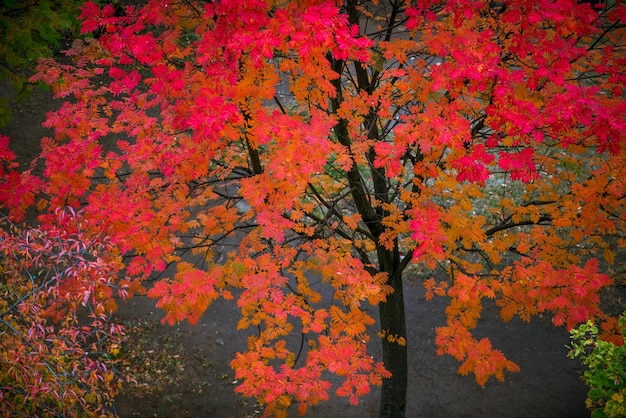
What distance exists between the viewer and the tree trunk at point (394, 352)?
24.3ft

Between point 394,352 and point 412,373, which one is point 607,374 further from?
point 412,373

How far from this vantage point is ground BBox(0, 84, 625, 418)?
8617 millimetres

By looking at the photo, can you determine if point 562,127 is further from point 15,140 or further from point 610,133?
point 15,140

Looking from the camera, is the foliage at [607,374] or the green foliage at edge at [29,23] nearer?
the foliage at [607,374]

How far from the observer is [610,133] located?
4930 mm

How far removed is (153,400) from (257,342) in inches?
148

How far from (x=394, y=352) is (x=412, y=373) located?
2.14m

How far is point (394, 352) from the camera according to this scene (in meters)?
7.48

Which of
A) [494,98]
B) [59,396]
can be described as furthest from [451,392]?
[59,396]

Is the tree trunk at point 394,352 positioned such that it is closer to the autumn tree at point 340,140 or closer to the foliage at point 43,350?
the autumn tree at point 340,140

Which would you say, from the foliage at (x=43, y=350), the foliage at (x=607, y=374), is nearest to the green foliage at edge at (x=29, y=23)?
the foliage at (x=43, y=350)

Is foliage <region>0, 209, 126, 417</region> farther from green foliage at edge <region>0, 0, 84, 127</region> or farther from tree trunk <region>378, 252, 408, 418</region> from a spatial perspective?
green foliage at edge <region>0, 0, 84, 127</region>

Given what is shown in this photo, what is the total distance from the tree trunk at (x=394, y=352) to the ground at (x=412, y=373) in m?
1.26

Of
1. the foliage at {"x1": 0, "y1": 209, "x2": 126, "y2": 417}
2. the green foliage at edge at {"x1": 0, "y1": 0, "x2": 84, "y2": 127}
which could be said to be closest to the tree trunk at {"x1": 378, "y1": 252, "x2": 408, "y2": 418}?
the foliage at {"x1": 0, "y1": 209, "x2": 126, "y2": 417}
